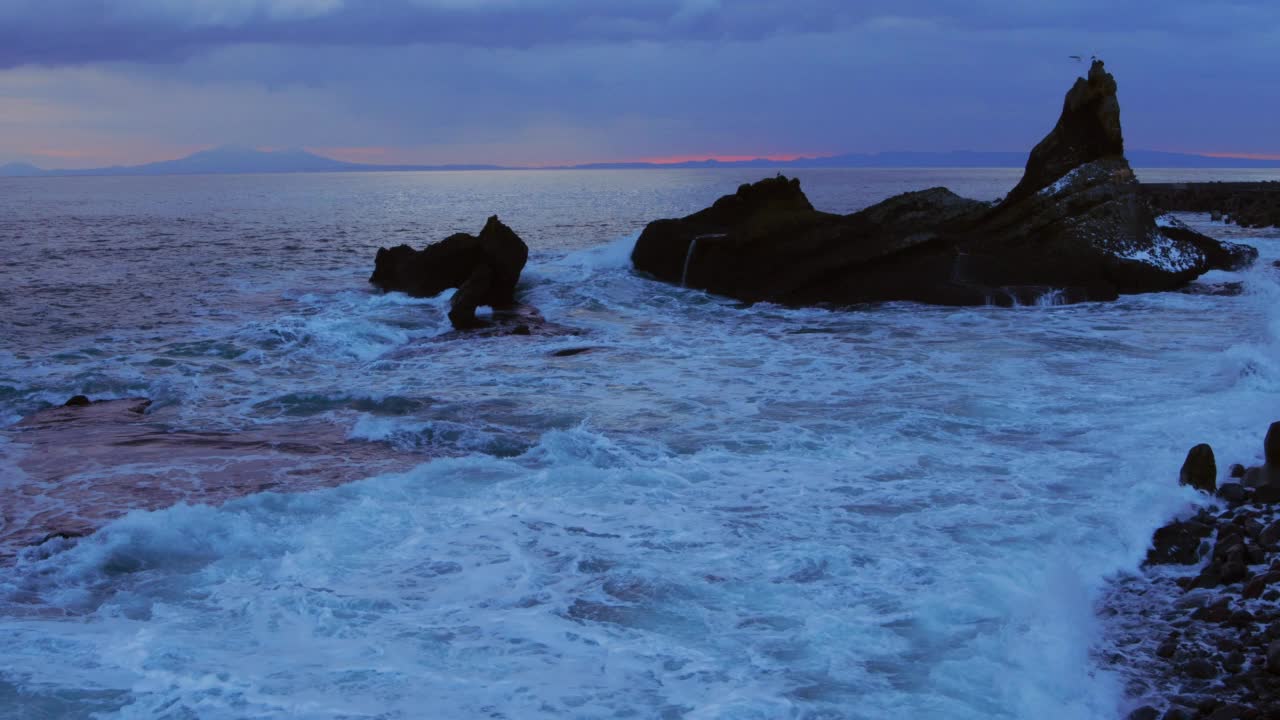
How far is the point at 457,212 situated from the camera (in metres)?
77.8

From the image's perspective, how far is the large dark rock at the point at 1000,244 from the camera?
22.4m

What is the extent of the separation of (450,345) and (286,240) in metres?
31.8

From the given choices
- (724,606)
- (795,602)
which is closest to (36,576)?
(724,606)

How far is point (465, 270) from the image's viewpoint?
25.7m

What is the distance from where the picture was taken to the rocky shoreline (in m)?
5.51

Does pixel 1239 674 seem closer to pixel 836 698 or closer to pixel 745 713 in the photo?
pixel 836 698

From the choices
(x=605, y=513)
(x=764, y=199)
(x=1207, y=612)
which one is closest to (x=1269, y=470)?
(x=1207, y=612)

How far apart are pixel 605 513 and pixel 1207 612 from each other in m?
4.78

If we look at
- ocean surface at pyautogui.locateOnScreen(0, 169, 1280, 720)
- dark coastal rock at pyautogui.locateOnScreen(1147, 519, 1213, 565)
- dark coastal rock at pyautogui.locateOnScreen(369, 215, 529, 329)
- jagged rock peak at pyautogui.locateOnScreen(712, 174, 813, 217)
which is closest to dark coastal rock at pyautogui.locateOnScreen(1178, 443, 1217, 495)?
ocean surface at pyautogui.locateOnScreen(0, 169, 1280, 720)

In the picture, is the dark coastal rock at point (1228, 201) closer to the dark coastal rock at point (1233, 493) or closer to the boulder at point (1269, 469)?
the boulder at point (1269, 469)

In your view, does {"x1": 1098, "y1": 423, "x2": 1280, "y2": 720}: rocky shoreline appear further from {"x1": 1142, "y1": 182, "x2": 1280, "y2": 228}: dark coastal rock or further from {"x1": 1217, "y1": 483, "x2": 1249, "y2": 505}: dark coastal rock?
{"x1": 1142, "y1": 182, "x2": 1280, "y2": 228}: dark coastal rock

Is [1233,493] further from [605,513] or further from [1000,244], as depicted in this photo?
[1000,244]

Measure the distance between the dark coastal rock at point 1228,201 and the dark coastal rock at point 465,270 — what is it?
28945 millimetres

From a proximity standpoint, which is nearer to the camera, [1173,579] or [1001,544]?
[1173,579]
